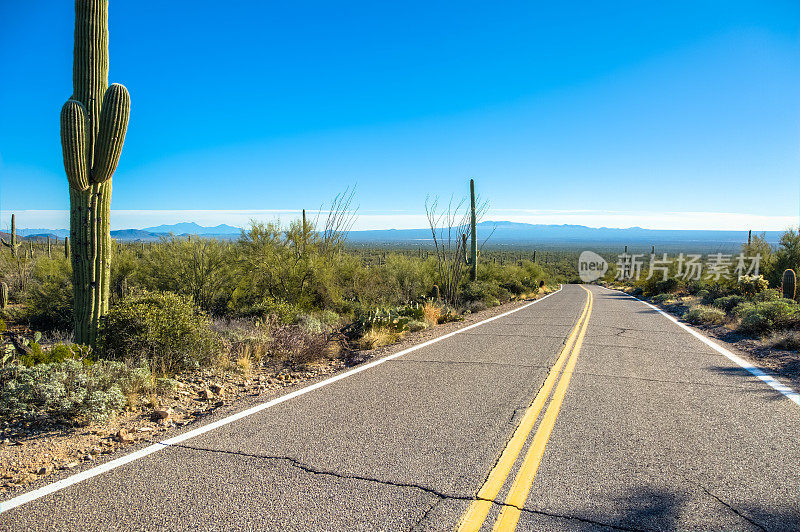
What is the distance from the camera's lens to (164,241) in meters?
14.5

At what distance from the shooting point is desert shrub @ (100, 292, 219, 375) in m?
7.25

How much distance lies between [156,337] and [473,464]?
5380mm

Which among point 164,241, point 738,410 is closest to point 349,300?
point 164,241

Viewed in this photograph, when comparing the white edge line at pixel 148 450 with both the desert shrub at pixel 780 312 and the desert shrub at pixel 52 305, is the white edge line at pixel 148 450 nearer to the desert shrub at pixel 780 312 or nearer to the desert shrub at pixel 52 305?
the desert shrub at pixel 52 305

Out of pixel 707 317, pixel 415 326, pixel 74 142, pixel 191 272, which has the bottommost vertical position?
pixel 415 326

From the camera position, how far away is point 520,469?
161 inches

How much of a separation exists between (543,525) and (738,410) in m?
4.05

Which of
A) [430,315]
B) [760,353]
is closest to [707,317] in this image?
[760,353]

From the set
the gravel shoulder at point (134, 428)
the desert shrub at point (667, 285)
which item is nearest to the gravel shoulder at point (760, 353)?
the gravel shoulder at point (134, 428)

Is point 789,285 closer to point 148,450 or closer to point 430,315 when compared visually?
point 430,315

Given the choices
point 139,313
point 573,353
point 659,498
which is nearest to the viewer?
point 659,498

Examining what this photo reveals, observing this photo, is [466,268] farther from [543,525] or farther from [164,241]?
[543,525]

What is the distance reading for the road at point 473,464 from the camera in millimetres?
3334

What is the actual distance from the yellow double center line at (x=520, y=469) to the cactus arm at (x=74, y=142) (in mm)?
7694
